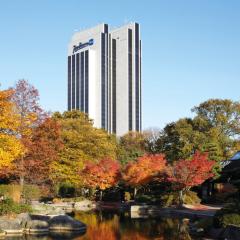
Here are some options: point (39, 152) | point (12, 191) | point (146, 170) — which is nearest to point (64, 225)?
point (12, 191)

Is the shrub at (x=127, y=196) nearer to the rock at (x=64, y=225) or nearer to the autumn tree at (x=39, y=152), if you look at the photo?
the autumn tree at (x=39, y=152)

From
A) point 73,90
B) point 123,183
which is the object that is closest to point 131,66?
point 73,90

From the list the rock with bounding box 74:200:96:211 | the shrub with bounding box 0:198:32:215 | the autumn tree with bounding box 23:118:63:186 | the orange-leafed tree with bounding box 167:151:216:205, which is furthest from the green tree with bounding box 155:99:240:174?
the shrub with bounding box 0:198:32:215

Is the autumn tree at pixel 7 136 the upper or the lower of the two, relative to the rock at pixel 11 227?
upper

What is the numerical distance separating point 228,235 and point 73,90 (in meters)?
99.2

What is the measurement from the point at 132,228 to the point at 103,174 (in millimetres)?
18464

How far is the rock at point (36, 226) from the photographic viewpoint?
82.0 feet

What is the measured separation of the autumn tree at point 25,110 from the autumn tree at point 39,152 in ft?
1.42

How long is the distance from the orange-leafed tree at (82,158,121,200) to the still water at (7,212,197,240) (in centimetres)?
1170

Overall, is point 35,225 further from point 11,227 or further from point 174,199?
point 174,199

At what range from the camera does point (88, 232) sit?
82.1 feet

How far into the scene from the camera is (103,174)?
4472 cm

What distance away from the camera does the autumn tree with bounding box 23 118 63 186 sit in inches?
1367

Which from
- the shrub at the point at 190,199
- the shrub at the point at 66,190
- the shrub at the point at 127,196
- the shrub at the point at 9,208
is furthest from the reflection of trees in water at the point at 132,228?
the shrub at the point at 66,190
